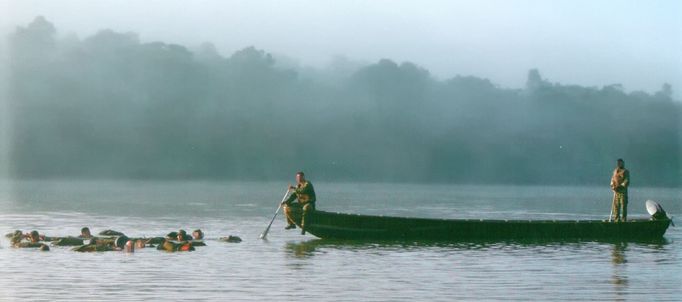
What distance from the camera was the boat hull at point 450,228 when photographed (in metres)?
35.7

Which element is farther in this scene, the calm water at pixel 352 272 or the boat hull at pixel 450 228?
the boat hull at pixel 450 228

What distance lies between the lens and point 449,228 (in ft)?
119

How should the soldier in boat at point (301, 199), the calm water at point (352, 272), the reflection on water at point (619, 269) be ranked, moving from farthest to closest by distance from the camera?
the soldier in boat at point (301, 199)
the reflection on water at point (619, 269)
the calm water at point (352, 272)

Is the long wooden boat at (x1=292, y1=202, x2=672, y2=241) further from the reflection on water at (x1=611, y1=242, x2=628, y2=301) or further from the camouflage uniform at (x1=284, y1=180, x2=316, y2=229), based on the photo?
the reflection on water at (x1=611, y1=242, x2=628, y2=301)

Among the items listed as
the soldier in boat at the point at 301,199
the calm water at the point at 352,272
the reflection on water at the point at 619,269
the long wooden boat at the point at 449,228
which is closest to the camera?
the calm water at the point at 352,272

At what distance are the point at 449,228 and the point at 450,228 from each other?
37 mm

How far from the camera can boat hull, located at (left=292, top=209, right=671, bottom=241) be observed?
35.7m

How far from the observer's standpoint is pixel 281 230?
45219 millimetres

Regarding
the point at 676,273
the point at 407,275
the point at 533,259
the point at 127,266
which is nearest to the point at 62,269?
the point at 127,266

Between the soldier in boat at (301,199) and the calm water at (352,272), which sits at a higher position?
the soldier in boat at (301,199)

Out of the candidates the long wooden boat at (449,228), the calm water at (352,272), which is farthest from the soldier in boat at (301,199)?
the calm water at (352,272)

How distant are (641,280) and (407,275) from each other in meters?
5.90

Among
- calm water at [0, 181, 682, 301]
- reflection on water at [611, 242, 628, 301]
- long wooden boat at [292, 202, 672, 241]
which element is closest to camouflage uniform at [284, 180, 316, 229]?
long wooden boat at [292, 202, 672, 241]

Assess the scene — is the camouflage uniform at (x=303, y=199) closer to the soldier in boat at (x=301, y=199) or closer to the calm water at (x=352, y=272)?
the soldier in boat at (x=301, y=199)
